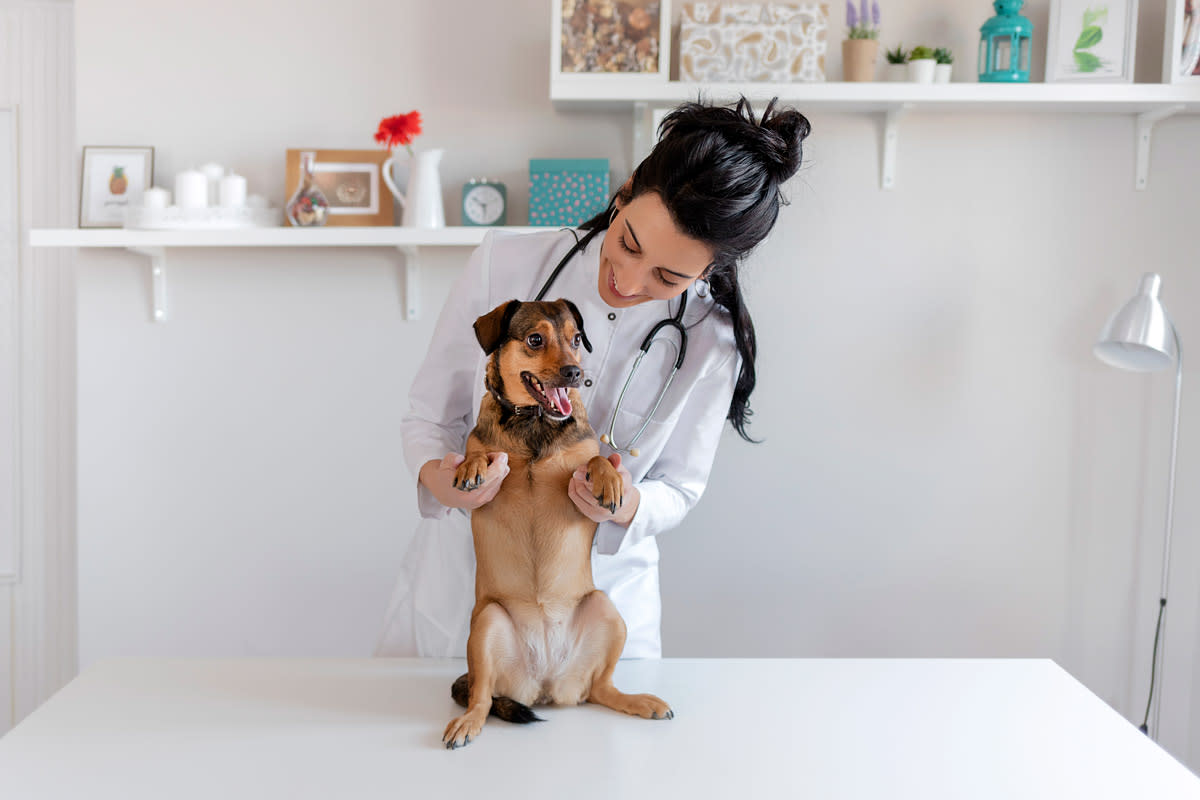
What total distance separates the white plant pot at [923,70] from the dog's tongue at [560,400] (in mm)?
1351

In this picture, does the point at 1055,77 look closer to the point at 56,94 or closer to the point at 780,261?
the point at 780,261

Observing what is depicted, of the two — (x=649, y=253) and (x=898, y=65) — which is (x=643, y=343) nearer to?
(x=649, y=253)

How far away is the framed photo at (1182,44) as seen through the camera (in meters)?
1.87

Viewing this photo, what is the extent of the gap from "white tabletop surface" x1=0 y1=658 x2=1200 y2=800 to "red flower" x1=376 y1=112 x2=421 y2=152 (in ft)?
3.75

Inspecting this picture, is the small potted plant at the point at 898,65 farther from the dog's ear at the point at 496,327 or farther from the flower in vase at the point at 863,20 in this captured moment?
the dog's ear at the point at 496,327

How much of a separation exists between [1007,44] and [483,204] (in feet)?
3.82

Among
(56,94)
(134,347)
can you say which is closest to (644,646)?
(134,347)

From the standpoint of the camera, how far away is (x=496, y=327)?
96cm

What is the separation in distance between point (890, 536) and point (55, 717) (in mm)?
1704

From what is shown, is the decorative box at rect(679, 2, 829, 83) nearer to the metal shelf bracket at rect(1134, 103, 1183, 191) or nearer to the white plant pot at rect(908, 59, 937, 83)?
the white plant pot at rect(908, 59, 937, 83)

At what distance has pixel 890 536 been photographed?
6.91 ft

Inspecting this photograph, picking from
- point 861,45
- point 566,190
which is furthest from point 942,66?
point 566,190

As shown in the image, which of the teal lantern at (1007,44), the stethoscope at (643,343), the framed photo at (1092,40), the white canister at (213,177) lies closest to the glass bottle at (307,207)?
the white canister at (213,177)

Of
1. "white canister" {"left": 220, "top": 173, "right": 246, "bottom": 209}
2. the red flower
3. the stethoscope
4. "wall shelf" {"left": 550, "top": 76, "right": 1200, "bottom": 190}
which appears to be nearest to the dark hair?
the stethoscope
